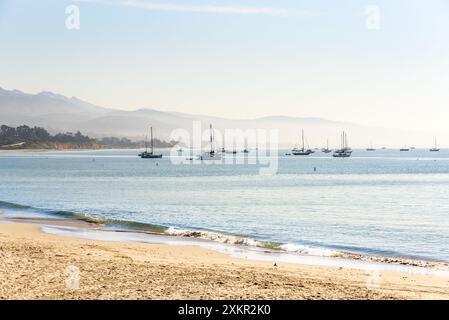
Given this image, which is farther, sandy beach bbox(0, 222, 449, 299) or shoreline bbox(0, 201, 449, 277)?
shoreline bbox(0, 201, 449, 277)

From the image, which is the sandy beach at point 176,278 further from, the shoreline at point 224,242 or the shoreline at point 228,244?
the shoreline at point 224,242

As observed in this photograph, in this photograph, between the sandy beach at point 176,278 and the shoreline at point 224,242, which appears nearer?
the sandy beach at point 176,278

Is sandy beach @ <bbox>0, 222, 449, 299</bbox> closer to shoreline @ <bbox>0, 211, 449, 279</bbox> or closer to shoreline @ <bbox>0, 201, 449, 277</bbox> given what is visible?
shoreline @ <bbox>0, 211, 449, 279</bbox>

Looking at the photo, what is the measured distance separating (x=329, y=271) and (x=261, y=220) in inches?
646

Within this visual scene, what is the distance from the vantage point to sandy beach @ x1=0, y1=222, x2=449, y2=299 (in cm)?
1245

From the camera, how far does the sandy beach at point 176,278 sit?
12453 mm

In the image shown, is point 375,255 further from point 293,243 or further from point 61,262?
point 61,262

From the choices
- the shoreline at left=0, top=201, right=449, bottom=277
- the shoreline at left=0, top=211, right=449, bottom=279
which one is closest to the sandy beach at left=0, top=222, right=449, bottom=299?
the shoreline at left=0, top=211, right=449, bottom=279

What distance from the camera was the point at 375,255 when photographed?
71.8 feet

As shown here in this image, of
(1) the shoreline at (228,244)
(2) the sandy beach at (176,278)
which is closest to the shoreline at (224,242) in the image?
(1) the shoreline at (228,244)

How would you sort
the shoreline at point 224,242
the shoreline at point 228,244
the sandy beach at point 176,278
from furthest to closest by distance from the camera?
the shoreline at point 224,242 → the shoreline at point 228,244 → the sandy beach at point 176,278

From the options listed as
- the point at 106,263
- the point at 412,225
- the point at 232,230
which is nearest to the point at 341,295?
the point at 106,263

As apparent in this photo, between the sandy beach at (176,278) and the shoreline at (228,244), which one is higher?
the sandy beach at (176,278)
